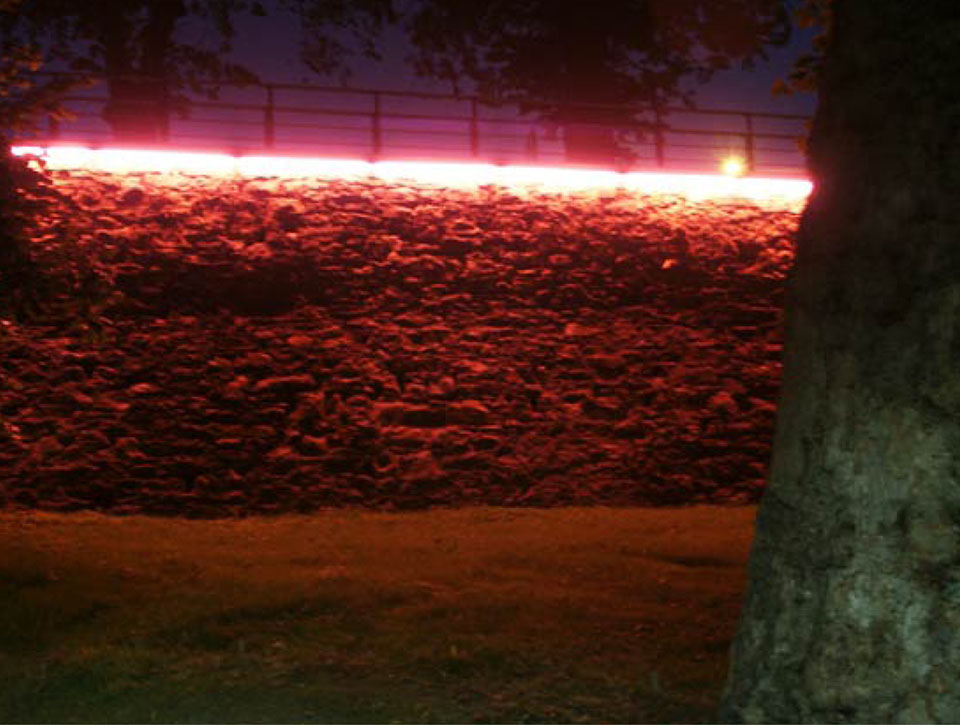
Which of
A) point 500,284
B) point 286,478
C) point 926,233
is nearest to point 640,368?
point 500,284

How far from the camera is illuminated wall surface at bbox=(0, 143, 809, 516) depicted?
1112 cm

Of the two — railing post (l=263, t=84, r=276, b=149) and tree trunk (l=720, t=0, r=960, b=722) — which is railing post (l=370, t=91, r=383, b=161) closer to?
railing post (l=263, t=84, r=276, b=149)

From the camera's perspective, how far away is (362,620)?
6.62m

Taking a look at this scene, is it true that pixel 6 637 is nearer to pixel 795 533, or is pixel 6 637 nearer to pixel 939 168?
pixel 795 533

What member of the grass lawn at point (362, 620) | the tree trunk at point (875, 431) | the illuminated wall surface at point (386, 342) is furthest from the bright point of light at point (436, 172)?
the tree trunk at point (875, 431)

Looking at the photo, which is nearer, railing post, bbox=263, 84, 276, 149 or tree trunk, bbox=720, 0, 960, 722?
tree trunk, bbox=720, 0, 960, 722

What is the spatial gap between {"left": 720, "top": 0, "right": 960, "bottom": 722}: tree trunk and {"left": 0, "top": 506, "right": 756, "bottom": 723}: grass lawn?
1.19 m

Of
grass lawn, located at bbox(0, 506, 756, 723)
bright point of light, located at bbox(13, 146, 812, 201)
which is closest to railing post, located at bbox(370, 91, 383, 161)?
bright point of light, located at bbox(13, 146, 812, 201)

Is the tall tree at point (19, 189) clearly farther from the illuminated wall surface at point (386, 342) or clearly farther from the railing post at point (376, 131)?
the railing post at point (376, 131)

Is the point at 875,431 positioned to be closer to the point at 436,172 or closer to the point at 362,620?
the point at 362,620

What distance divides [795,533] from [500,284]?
38.1 feet

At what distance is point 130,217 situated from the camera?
1638 centimetres

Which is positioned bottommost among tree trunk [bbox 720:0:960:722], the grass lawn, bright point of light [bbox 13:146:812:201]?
the grass lawn

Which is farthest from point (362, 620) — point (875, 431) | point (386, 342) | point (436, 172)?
point (436, 172)
